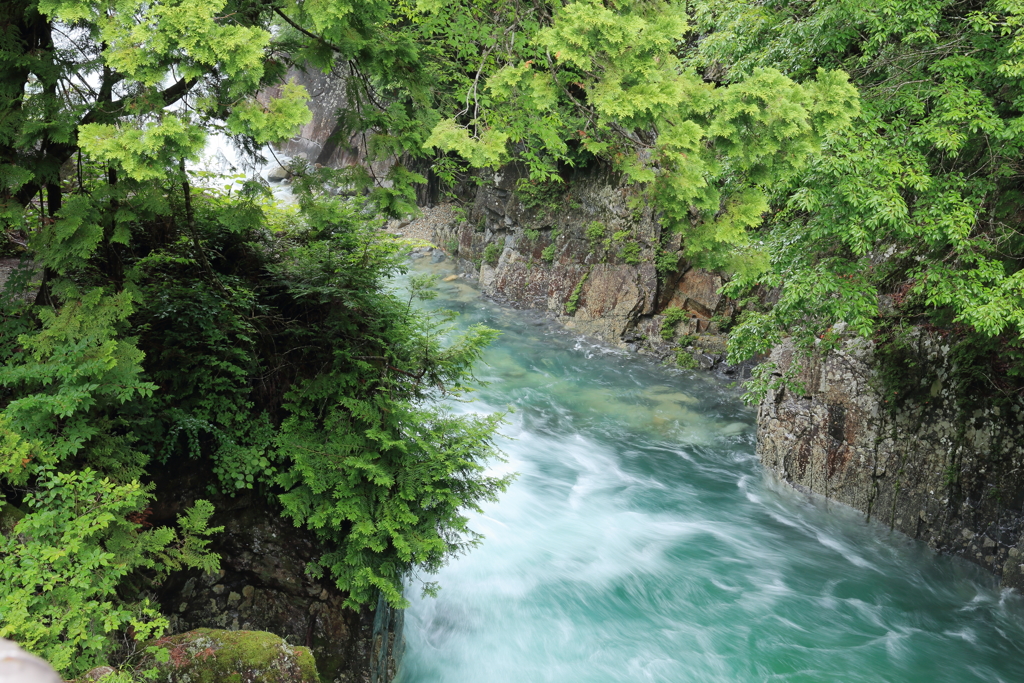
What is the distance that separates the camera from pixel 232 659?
3.88 meters

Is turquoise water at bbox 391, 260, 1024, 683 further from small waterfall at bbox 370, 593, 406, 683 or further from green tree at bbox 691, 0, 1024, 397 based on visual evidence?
green tree at bbox 691, 0, 1024, 397

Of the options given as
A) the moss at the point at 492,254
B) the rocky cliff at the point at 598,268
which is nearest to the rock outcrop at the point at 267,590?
the rocky cliff at the point at 598,268

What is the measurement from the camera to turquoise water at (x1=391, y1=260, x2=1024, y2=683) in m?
6.63

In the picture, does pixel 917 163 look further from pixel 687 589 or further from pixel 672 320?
pixel 672 320

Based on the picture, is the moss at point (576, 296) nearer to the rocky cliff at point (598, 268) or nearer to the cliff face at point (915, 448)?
the rocky cliff at point (598, 268)

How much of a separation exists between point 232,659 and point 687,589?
5.80 metres

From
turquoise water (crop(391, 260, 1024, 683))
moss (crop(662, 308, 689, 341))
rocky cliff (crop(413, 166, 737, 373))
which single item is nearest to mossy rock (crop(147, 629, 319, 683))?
turquoise water (crop(391, 260, 1024, 683))

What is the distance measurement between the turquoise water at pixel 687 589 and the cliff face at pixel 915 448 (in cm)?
36

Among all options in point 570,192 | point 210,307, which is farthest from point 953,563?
point 570,192

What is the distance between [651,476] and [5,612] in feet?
30.1

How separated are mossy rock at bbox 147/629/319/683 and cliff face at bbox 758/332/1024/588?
771 centimetres

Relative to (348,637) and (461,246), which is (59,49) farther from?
(461,246)

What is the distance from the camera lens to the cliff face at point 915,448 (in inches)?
304

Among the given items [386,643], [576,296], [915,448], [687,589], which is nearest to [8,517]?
[386,643]
